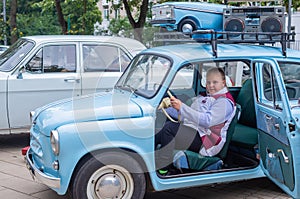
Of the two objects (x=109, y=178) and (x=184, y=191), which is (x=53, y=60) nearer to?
(x=184, y=191)

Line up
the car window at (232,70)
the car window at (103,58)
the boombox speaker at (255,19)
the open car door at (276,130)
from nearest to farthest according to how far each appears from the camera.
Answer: the open car door at (276,130) → the car window at (232,70) → the boombox speaker at (255,19) → the car window at (103,58)

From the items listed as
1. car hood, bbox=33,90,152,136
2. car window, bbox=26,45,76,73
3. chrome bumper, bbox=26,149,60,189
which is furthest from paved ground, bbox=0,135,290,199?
car window, bbox=26,45,76,73

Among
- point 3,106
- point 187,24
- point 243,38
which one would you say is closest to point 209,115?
point 243,38

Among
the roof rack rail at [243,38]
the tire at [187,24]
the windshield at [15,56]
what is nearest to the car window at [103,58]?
the windshield at [15,56]

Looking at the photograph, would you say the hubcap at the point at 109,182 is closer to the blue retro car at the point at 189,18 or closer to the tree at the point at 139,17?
the blue retro car at the point at 189,18

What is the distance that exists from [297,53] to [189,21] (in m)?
1.66

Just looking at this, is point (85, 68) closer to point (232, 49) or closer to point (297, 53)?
point (232, 49)

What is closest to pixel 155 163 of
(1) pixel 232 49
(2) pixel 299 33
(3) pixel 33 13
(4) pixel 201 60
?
(4) pixel 201 60

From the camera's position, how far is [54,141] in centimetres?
447

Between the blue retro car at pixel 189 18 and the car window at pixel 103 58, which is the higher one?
the blue retro car at pixel 189 18

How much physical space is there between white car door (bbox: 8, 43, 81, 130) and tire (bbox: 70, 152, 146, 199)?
3162 mm

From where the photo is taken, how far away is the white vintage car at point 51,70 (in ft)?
24.0

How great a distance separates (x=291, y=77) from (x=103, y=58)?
3.52 m

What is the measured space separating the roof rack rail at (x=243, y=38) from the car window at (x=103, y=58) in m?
2.66
